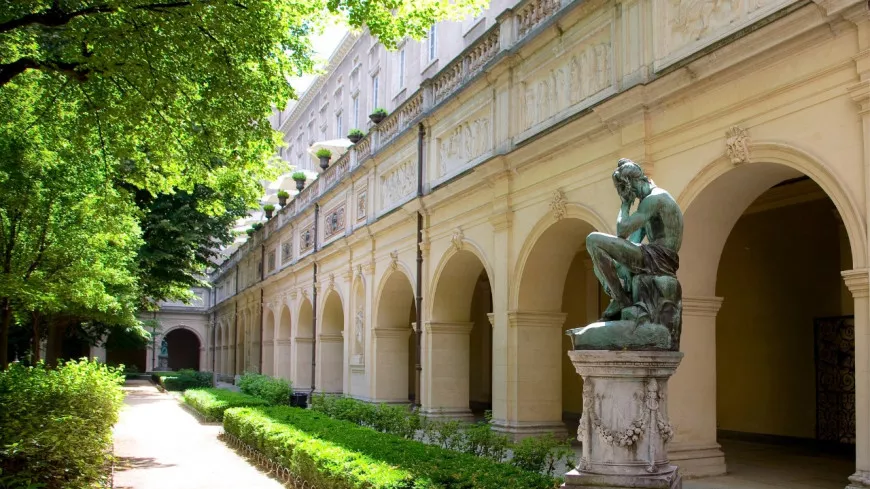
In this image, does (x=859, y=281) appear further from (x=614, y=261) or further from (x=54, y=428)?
(x=54, y=428)

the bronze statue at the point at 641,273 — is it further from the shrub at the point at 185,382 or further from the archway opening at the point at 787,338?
the shrub at the point at 185,382

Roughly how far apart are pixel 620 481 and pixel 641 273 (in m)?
1.58

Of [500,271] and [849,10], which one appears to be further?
[500,271]

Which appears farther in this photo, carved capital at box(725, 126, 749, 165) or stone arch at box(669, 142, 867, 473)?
stone arch at box(669, 142, 867, 473)

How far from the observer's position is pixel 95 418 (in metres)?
10.9

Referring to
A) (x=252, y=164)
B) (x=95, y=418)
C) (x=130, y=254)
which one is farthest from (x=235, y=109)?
(x=130, y=254)

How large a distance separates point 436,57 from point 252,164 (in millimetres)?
11182

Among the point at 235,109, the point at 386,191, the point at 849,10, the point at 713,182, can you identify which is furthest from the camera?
the point at 386,191

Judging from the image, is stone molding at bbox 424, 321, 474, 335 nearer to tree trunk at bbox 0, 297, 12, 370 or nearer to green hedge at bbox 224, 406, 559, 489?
green hedge at bbox 224, 406, 559, 489

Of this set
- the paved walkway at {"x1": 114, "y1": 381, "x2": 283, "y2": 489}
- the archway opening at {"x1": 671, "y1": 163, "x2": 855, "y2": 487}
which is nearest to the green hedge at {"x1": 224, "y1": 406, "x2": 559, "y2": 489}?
the paved walkway at {"x1": 114, "y1": 381, "x2": 283, "y2": 489}

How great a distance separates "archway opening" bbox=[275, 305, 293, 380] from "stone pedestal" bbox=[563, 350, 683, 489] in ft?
91.7

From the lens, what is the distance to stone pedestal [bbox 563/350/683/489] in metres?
6.07

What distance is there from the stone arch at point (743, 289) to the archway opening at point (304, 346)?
18035 millimetres

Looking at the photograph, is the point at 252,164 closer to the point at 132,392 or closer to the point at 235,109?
the point at 235,109
